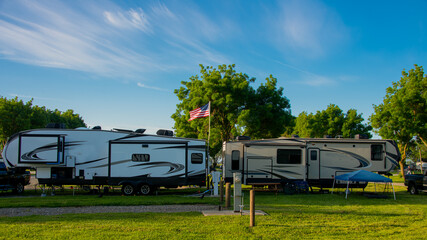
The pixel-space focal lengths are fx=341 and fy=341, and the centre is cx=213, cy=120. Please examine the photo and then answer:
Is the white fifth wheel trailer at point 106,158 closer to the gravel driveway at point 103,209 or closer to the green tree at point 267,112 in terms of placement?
the gravel driveway at point 103,209

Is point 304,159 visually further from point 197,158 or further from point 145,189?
point 145,189


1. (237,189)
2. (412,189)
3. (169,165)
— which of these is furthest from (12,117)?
(412,189)

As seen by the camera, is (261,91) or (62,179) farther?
(261,91)

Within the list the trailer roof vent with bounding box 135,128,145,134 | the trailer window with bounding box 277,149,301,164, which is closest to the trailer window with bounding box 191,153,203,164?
the trailer roof vent with bounding box 135,128,145,134

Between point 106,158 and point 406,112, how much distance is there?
25.2m

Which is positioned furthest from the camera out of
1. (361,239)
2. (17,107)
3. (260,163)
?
(17,107)

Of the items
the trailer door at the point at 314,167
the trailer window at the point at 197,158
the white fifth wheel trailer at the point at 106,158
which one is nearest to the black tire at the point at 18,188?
the white fifth wheel trailer at the point at 106,158

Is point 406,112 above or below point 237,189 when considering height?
above

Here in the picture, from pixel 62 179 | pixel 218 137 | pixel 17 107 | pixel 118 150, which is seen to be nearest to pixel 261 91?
pixel 218 137

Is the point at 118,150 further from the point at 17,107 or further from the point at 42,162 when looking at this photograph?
the point at 17,107

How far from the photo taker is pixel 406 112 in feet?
96.2

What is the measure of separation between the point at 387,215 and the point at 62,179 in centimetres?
1463

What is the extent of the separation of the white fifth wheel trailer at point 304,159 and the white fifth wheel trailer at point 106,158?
2.49m

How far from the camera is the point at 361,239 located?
27.2 ft
